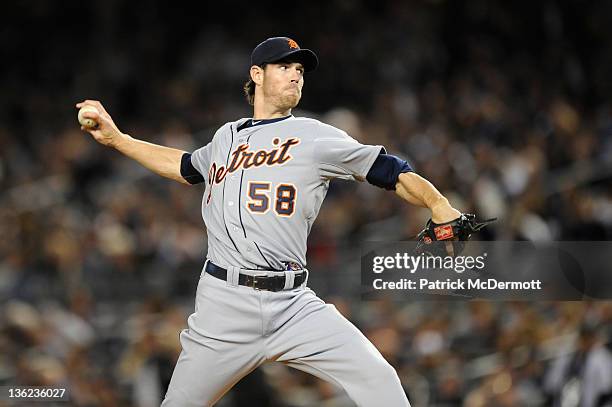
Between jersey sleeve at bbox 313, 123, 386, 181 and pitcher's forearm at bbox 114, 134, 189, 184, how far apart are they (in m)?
0.75

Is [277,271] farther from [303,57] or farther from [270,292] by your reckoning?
[303,57]

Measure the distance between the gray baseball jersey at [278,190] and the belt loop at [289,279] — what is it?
0.03 metres

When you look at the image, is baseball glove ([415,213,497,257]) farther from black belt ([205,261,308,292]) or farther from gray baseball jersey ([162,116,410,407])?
black belt ([205,261,308,292])

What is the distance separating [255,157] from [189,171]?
478 mm

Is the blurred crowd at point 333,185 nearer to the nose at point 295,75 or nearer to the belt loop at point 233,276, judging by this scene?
the belt loop at point 233,276

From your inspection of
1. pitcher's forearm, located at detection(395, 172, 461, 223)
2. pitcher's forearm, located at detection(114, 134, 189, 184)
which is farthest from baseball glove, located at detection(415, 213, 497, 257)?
pitcher's forearm, located at detection(114, 134, 189, 184)

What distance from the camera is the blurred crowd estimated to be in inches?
243

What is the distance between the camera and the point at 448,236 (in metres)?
3.37

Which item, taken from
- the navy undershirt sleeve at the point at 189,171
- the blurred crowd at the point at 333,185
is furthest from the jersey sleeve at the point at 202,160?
the blurred crowd at the point at 333,185

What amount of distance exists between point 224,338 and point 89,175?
560cm

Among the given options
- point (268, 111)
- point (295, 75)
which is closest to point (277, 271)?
point (268, 111)

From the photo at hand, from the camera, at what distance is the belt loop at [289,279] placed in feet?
11.7

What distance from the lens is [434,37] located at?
33.0ft

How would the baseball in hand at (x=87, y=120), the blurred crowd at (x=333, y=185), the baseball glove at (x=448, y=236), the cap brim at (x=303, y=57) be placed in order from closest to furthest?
the baseball glove at (x=448, y=236)
the cap brim at (x=303, y=57)
the baseball in hand at (x=87, y=120)
the blurred crowd at (x=333, y=185)
